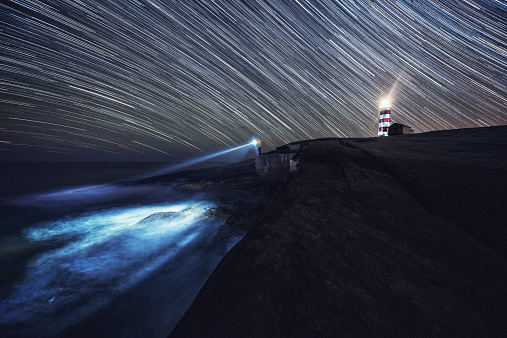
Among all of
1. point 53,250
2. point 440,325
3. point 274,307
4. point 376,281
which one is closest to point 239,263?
point 274,307

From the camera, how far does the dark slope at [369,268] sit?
1.53 meters

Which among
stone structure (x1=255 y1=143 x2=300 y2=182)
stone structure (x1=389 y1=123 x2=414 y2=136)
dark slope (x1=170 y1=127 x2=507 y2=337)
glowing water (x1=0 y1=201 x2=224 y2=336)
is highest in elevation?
stone structure (x1=389 y1=123 x2=414 y2=136)

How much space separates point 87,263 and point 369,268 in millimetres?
6901

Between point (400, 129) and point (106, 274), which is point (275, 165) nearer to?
point (106, 274)

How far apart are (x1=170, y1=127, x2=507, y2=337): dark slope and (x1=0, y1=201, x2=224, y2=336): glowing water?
3.71 metres

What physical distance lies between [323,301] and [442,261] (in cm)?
162

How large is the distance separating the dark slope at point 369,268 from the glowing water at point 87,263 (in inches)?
146

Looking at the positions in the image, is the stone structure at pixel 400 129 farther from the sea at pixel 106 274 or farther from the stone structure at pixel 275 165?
the sea at pixel 106 274

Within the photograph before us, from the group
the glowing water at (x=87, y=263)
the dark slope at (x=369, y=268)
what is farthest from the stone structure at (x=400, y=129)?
the glowing water at (x=87, y=263)

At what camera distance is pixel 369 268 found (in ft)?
6.45

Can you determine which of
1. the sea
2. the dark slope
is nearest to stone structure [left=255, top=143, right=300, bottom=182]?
the sea

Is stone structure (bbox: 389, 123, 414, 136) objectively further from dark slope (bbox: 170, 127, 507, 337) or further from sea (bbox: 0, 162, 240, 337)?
sea (bbox: 0, 162, 240, 337)

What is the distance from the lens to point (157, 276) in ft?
15.3

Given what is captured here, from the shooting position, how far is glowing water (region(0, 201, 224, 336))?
3.54 m
